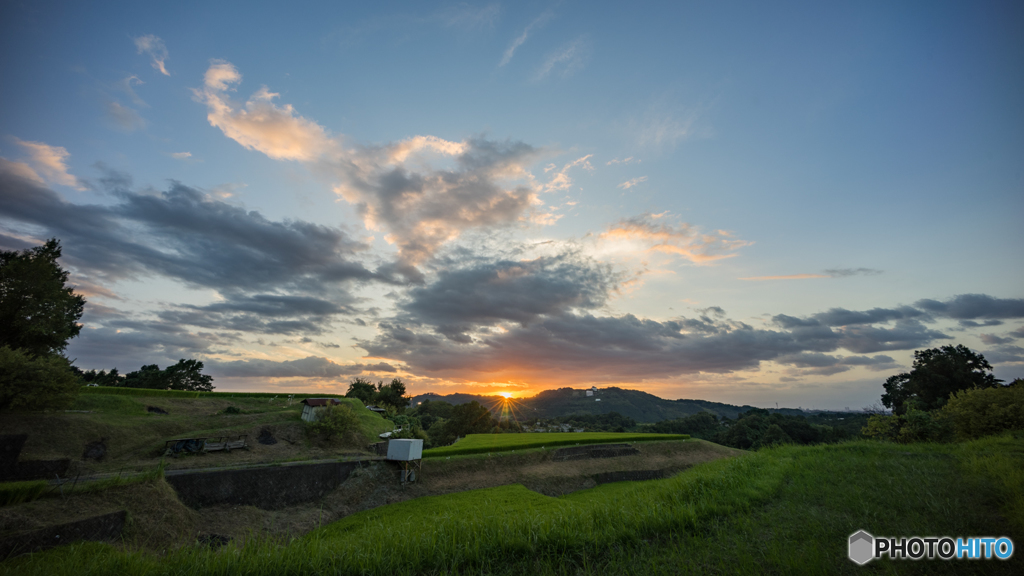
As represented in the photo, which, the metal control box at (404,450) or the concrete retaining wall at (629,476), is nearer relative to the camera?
the metal control box at (404,450)

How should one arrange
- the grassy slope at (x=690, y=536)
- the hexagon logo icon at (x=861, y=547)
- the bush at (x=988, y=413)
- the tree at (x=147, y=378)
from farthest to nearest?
the tree at (x=147, y=378)
the bush at (x=988, y=413)
the hexagon logo icon at (x=861, y=547)
the grassy slope at (x=690, y=536)

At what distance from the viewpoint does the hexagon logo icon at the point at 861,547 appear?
6832 millimetres

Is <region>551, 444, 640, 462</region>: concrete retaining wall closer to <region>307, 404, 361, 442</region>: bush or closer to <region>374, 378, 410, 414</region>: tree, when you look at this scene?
<region>307, 404, 361, 442</region>: bush

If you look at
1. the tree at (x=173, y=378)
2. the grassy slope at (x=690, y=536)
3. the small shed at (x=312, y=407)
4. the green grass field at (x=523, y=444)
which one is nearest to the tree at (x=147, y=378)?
the tree at (x=173, y=378)

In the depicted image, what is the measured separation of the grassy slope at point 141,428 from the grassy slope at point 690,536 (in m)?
24.9

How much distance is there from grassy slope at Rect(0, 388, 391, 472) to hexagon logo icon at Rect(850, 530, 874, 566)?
36.4 meters

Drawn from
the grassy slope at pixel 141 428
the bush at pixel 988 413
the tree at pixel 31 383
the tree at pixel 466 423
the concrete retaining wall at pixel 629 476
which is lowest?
the tree at pixel 466 423

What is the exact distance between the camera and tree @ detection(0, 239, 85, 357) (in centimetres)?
3183

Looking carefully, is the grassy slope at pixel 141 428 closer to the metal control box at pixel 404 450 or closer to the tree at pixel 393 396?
the metal control box at pixel 404 450

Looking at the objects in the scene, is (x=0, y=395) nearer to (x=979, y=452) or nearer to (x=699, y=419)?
(x=979, y=452)

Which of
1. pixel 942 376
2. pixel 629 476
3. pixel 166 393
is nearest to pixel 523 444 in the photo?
pixel 629 476

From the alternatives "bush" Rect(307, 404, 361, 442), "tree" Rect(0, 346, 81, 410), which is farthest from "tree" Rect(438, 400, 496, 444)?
"tree" Rect(0, 346, 81, 410)

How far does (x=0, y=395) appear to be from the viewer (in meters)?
24.6

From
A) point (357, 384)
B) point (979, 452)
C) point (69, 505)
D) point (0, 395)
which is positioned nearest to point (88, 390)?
point (0, 395)
